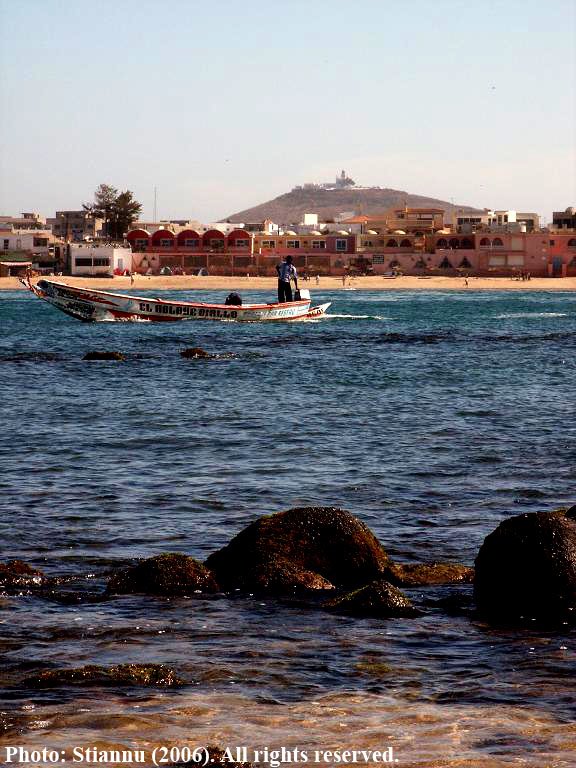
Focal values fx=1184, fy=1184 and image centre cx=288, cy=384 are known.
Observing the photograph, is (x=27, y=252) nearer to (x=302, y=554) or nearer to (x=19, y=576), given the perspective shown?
(x=19, y=576)

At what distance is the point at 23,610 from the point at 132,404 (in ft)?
57.7

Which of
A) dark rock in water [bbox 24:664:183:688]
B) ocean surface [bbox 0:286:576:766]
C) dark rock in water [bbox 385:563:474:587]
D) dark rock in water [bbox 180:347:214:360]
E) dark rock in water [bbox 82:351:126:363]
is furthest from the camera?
dark rock in water [bbox 180:347:214:360]

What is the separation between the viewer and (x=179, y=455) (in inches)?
794

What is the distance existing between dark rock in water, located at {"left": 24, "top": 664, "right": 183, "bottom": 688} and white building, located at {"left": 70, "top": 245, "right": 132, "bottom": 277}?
126006 mm

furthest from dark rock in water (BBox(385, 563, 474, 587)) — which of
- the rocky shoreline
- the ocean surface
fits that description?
the ocean surface

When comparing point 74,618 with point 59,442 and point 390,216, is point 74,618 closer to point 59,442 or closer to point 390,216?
point 59,442

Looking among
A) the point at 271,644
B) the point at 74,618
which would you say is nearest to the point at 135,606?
the point at 74,618

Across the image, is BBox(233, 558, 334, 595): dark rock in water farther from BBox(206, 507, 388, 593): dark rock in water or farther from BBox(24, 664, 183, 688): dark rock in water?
BBox(24, 664, 183, 688): dark rock in water

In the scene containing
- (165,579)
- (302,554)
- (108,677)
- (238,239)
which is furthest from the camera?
(238,239)

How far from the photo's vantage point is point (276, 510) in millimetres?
15445

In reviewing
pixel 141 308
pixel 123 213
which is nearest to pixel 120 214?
pixel 123 213

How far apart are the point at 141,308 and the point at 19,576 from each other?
49124mm

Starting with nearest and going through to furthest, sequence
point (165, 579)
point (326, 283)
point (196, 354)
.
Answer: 1. point (165, 579)
2. point (196, 354)
3. point (326, 283)

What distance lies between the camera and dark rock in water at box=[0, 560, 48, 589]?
1170 centimetres
